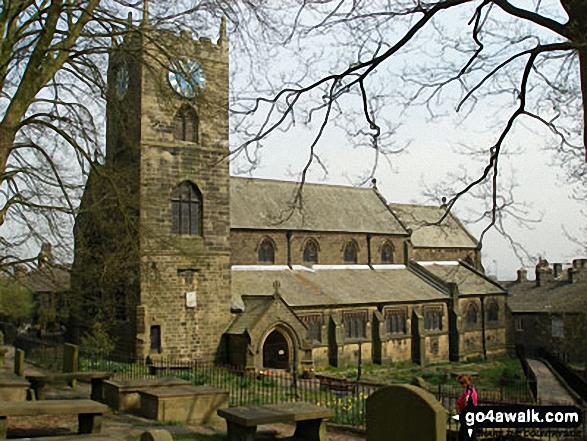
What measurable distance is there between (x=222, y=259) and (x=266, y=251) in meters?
8.95

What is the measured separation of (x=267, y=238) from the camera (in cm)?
3856

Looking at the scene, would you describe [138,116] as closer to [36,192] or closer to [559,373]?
[36,192]

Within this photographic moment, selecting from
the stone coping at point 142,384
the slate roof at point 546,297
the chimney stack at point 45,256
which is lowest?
the stone coping at point 142,384

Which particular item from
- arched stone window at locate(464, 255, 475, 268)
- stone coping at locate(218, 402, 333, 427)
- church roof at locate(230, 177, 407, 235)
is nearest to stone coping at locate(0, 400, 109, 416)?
stone coping at locate(218, 402, 333, 427)

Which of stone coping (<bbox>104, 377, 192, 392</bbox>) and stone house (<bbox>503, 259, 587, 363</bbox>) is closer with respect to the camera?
stone coping (<bbox>104, 377, 192, 392</bbox>)

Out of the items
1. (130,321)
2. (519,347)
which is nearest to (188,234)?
(130,321)

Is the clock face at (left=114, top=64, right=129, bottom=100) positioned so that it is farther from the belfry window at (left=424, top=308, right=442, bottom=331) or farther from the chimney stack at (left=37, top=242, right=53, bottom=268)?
the belfry window at (left=424, top=308, right=442, bottom=331)

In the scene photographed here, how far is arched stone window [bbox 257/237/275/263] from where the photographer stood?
1515 inches

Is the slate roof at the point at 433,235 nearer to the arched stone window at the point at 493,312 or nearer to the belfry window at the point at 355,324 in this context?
the arched stone window at the point at 493,312

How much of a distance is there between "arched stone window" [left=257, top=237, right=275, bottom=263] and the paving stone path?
16.4m

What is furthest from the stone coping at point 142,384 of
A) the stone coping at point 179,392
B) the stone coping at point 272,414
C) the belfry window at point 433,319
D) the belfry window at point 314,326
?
the belfry window at point 433,319

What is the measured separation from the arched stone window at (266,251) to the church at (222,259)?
89 mm

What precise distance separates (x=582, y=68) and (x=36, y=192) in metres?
11.2

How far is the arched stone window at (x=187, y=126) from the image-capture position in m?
29.3
